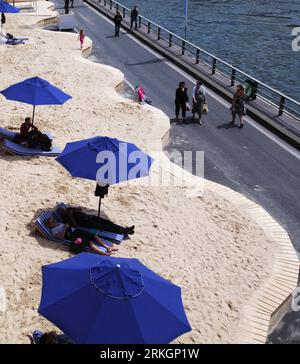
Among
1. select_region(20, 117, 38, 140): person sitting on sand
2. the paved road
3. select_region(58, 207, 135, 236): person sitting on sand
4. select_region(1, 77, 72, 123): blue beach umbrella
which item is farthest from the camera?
select_region(20, 117, 38, 140): person sitting on sand

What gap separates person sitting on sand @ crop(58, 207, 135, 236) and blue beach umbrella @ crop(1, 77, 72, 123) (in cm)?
469

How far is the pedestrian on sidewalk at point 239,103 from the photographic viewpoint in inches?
732

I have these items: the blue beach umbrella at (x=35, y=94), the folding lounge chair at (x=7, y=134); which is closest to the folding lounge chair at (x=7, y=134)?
the folding lounge chair at (x=7, y=134)

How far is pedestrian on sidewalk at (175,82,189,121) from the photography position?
18.6 metres

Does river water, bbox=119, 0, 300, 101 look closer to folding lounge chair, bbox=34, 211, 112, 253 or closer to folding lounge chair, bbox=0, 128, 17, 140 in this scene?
folding lounge chair, bbox=0, 128, 17, 140

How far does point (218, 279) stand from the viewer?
10.4m

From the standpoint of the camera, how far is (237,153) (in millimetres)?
16969

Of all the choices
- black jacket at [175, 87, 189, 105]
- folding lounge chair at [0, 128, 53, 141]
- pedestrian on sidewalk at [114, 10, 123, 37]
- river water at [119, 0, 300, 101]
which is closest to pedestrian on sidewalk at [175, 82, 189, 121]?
Answer: black jacket at [175, 87, 189, 105]

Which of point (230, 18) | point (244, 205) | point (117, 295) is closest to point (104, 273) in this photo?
point (117, 295)

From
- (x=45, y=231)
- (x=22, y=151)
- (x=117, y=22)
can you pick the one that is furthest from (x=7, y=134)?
(x=117, y=22)

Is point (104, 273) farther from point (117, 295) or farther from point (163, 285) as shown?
point (163, 285)

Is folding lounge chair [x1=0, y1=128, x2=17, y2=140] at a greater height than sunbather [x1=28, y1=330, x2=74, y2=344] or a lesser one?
greater

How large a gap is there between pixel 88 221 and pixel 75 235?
52cm

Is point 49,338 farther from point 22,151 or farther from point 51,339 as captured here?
point 22,151
